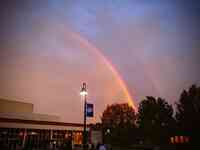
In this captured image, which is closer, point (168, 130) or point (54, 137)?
point (168, 130)

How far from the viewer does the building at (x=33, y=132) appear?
132ft

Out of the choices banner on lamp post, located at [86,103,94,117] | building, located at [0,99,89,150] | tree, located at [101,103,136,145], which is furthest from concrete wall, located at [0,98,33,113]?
banner on lamp post, located at [86,103,94,117]

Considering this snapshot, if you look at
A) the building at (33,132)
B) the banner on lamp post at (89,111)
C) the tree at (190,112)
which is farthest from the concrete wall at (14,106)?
the banner on lamp post at (89,111)

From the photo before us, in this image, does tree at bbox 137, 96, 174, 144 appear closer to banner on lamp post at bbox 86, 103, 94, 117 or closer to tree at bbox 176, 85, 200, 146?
tree at bbox 176, 85, 200, 146

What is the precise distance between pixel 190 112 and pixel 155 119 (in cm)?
1307

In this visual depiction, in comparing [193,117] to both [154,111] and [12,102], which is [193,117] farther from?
[12,102]

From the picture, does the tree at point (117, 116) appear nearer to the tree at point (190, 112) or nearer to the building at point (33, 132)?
the building at point (33, 132)

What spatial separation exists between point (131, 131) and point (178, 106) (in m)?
12.0

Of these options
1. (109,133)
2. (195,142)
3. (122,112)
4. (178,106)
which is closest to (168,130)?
(178,106)

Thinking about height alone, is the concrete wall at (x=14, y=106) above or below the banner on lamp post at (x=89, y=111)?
above

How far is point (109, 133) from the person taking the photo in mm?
55281

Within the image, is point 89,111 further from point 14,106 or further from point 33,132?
point 14,106

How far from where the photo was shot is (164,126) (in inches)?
1875

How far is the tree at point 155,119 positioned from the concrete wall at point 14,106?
29164 mm
